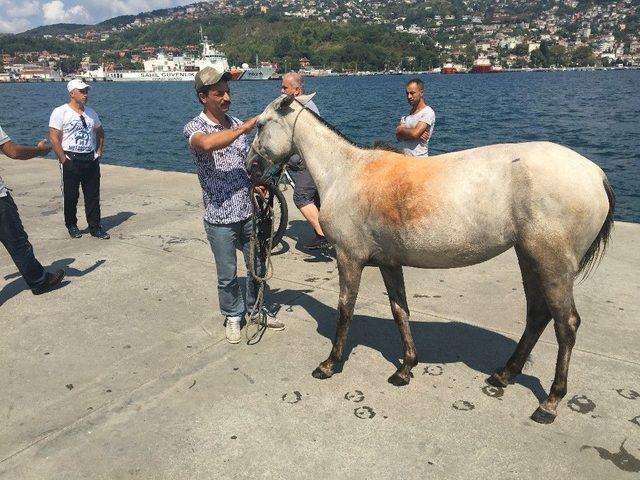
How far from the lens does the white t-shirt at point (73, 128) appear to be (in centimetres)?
721

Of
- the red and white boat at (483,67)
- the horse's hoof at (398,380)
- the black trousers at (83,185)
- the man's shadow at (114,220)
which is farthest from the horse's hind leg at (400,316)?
the red and white boat at (483,67)

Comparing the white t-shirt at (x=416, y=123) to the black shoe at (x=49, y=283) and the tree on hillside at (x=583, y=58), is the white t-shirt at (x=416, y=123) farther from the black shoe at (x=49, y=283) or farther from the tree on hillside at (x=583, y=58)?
the tree on hillside at (x=583, y=58)

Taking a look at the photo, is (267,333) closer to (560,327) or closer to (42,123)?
(560,327)

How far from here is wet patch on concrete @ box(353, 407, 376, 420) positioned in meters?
3.46

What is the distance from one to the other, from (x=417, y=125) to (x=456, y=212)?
2883mm

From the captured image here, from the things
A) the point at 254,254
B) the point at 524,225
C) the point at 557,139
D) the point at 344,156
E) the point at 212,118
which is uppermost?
the point at 212,118

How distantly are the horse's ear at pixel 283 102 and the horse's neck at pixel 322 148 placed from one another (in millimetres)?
155

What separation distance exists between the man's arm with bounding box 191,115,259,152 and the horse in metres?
0.23

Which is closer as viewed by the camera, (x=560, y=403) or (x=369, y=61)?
(x=560, y=403)

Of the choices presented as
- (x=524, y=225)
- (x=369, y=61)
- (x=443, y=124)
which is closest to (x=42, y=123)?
(x=443, y=124)

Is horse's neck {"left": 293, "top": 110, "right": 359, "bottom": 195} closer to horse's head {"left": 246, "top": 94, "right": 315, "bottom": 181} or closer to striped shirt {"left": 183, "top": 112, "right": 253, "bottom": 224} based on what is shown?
horse's head {"left": 246, "top": 94, "right": 315, "bottom": 181}

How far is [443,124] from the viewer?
38250mm

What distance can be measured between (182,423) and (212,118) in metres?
2.36

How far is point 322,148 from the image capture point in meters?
4.01
